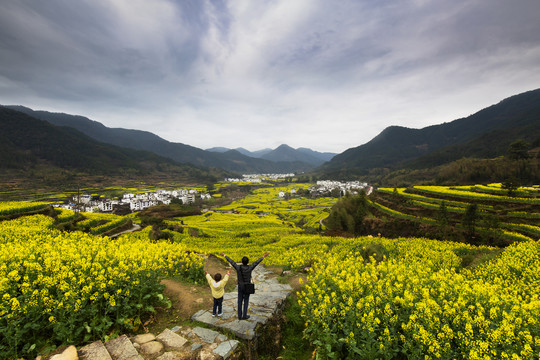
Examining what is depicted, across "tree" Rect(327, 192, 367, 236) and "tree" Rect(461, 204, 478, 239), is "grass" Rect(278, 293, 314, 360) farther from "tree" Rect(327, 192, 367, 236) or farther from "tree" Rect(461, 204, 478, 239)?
"tree" Rect(327, 192, 367, 236)

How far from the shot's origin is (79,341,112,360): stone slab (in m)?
4.36

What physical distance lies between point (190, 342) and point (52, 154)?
645ft

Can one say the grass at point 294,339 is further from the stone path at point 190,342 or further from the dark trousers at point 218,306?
the dark trousers at point 218,306

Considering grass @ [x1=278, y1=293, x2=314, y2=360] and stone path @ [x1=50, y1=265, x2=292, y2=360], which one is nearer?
stone path @ [x1=50, y1=265, x2=292, y2=360]

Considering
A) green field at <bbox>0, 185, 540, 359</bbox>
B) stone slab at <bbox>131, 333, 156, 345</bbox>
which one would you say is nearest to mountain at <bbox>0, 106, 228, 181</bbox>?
green field at <bbox>0, 185, 540, 359</bbox>

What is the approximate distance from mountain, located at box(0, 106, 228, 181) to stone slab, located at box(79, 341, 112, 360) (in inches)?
6449

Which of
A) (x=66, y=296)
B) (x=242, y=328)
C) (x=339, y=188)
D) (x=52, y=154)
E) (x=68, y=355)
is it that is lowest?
(x=339, y=188)

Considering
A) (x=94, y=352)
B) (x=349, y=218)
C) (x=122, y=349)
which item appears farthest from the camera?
(x=349, y=218)

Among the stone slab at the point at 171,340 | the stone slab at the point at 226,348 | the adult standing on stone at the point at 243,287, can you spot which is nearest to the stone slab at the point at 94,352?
→ the stone slab at the point at 171,340

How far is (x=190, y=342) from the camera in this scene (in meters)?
5.43

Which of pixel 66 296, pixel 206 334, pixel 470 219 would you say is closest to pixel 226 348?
pixel 206 334

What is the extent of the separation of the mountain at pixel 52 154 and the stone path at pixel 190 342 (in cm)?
16393

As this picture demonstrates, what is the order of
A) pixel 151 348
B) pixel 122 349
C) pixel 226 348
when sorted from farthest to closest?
pixel 226 348
pixel 151 348
pixel 122 349

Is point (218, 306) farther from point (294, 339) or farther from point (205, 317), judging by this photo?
point (294, 339)
